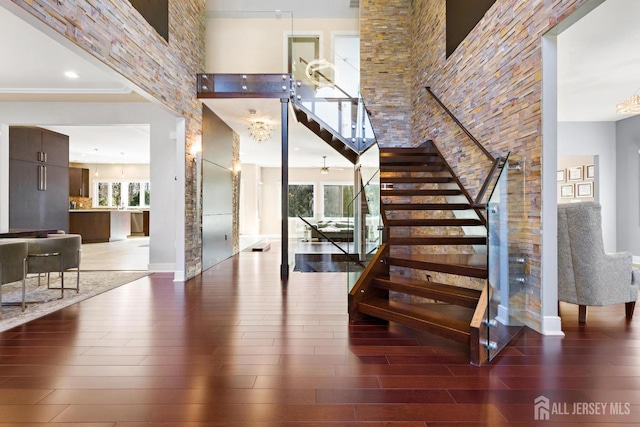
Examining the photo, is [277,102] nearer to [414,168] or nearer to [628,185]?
[414,168]

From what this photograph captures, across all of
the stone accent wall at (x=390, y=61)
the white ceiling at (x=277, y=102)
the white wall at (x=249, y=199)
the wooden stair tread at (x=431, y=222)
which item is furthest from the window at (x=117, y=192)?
the wooden stair tread at (x=431, y=222)

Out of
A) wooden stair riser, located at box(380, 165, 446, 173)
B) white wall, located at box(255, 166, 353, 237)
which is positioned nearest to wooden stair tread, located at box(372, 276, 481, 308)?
wooden stair riser, located at box(380, 165, 446, 173)

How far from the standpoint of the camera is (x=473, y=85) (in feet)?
14.0

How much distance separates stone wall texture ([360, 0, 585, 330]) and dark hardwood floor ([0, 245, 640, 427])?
2.73 ft

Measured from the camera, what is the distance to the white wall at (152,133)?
605 cm

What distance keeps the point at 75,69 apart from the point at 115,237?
344 inches

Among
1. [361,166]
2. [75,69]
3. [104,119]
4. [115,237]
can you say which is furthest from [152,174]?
[115,237]

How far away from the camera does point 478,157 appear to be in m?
4.25

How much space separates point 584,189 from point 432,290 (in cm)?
697

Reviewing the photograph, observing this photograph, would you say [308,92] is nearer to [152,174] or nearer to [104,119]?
[152,174]

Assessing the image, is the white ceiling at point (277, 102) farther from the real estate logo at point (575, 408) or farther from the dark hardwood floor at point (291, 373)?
the real estate logo at point (575, 408)

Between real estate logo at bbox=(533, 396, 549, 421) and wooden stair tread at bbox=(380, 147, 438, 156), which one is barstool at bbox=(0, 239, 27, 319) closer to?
real estate logo at bbox=(533, 396, 549, 421)

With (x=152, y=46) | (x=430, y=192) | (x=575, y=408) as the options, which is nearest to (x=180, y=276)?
(x=152, y=46)

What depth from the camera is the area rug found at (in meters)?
3.44
